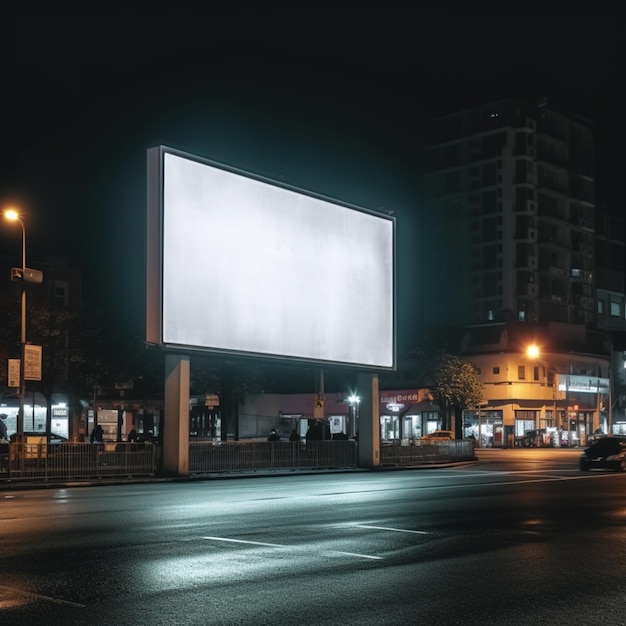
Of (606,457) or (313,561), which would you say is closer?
(313,561)

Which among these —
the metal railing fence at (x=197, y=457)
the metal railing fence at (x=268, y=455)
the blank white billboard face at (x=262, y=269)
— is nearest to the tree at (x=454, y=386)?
the metal railing fence at (x=197, y=457)

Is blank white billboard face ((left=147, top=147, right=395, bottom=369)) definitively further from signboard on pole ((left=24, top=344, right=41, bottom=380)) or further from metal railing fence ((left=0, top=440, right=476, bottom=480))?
signboard on pole ((left=24, top=344, right=41, bottom=380))

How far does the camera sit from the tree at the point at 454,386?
3029 inches

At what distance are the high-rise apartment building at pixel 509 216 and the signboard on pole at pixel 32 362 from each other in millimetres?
71699

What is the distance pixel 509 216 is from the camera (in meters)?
104

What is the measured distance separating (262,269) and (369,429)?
9.58 metres

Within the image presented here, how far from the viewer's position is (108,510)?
1836cm

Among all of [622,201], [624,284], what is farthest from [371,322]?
[622,201]

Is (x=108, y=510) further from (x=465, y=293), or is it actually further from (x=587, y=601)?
(x=465, y=293)

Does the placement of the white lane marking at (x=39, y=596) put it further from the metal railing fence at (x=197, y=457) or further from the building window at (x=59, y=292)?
the building window at (x=59, y=292)

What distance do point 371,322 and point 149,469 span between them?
41.3 ft

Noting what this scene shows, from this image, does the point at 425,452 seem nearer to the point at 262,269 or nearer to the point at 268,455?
the point at 268,455

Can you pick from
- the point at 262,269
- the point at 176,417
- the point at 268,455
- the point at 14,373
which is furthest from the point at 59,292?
the point at 176,417

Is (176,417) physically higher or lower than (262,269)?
lower
